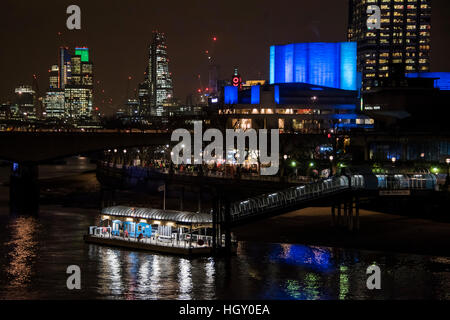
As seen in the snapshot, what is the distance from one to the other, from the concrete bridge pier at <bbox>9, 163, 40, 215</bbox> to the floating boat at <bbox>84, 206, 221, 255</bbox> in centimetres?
2993

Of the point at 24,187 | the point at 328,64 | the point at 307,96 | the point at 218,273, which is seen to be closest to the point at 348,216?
the point at 218,273

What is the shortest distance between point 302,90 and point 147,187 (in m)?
84.1

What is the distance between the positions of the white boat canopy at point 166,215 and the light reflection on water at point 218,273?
3.32 metres

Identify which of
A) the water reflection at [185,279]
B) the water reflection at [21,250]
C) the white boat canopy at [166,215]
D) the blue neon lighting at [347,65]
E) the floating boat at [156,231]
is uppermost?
the blue neon lighting at [347,65]

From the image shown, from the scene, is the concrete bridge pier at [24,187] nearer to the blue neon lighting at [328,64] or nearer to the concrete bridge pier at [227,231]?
the concrete bridge pier at [227,231]

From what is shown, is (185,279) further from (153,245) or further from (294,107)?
(294,107)

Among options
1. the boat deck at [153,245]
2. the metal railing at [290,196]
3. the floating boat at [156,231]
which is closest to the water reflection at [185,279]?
the boat deck at [153,245]

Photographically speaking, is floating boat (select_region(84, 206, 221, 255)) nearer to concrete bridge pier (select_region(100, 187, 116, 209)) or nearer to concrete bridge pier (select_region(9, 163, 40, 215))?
concrete bridge pier (select_region(100, 187, 116, 209))

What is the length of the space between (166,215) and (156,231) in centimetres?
197

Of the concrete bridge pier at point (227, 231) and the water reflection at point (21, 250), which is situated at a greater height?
the concrete bridge pier at point (227, 231)

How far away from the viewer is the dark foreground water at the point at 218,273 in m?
42.1

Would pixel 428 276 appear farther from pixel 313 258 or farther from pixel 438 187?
pixel 438 187

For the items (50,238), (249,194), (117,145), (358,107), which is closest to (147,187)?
(117,145)

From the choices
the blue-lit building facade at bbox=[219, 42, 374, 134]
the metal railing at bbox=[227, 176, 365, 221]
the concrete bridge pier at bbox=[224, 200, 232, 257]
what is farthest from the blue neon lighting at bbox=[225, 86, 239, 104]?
the concrete bridge pier at bbox=[224, 200, 232, 257]
